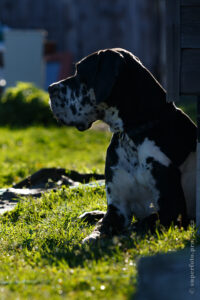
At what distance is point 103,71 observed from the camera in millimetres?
4367

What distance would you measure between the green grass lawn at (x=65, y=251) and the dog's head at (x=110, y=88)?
2.98ft

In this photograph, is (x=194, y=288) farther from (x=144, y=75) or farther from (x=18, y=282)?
(x=144, y=75)

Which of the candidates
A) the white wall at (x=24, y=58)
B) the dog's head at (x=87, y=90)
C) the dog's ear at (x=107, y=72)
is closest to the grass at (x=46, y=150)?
the dog's head at (x=87, y=90)

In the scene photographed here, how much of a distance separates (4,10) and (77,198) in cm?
1201

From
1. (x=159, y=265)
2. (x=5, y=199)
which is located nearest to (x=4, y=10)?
(x=5, y=199)

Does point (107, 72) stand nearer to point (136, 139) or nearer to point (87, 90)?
point (87, 90)

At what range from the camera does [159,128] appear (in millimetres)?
4387

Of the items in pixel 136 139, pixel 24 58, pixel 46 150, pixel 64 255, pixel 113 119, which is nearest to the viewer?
pixel 64 255

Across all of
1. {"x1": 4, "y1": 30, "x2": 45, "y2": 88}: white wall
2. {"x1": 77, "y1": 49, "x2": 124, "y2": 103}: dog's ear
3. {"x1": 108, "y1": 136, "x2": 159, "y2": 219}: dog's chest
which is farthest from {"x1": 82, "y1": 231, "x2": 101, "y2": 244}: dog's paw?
{"x1": 4, "y1": 30, "x2": 45, "y2": 88}: white wall

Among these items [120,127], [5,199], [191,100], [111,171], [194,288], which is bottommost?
[191,100]

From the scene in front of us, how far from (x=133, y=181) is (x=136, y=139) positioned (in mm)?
316

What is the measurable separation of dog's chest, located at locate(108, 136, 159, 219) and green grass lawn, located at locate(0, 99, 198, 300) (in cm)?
30

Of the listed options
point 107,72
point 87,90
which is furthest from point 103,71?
point 87,90

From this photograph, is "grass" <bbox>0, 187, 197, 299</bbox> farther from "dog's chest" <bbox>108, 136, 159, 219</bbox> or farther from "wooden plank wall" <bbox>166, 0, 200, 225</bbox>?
"wooden plank wall" <bbox>166, 0, 200, 225</bbox>
